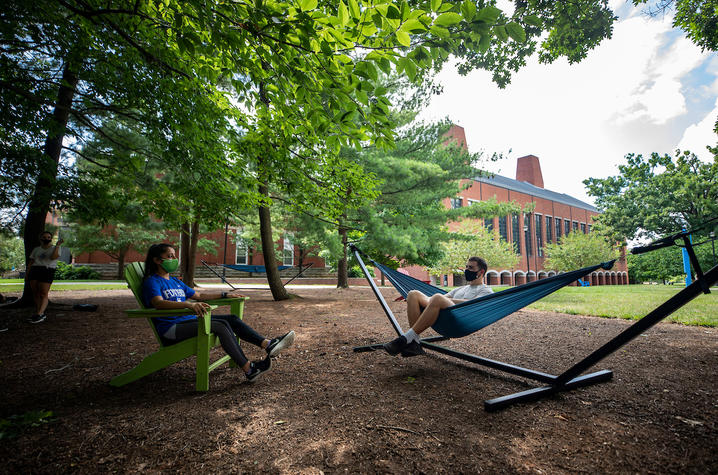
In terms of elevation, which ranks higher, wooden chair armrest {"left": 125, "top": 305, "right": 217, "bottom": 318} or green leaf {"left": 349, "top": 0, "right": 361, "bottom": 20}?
green leaf {"left": 349, "top": 0, "right": 361, "bottom": 20}

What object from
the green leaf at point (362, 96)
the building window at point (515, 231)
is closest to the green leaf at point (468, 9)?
the green leaf at point (362, 96)

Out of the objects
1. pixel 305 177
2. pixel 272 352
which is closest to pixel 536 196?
pixel 305 177

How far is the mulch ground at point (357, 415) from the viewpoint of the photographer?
1.44 meters

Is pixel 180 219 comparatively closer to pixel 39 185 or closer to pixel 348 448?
pixel 39 185

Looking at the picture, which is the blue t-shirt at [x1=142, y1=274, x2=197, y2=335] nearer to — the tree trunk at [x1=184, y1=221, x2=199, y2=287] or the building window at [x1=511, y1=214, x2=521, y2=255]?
the tree trunk at [x1=184, y1=221, x2=199, y2=287]

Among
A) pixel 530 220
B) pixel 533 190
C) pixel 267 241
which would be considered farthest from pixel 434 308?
pixel 533 190

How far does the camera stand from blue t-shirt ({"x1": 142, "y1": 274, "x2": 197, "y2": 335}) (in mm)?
2307

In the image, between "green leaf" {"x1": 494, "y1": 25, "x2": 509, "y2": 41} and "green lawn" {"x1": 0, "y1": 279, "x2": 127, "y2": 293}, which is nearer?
"green leaf" {"x1": 494, "y1": 25, "x2": 509, "y2": 41}

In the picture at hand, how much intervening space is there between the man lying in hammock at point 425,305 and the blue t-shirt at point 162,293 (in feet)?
5.24

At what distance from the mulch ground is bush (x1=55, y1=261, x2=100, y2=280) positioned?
1916cm

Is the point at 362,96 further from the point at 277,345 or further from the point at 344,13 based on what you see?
the point at 277,345

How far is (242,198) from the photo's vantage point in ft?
18.4

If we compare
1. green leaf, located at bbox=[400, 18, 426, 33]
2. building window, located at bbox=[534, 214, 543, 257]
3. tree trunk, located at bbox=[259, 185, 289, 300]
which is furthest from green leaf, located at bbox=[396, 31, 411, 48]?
building window, located at bbox=[534, 214, 543, 257]

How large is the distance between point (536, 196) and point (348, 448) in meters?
39.1
